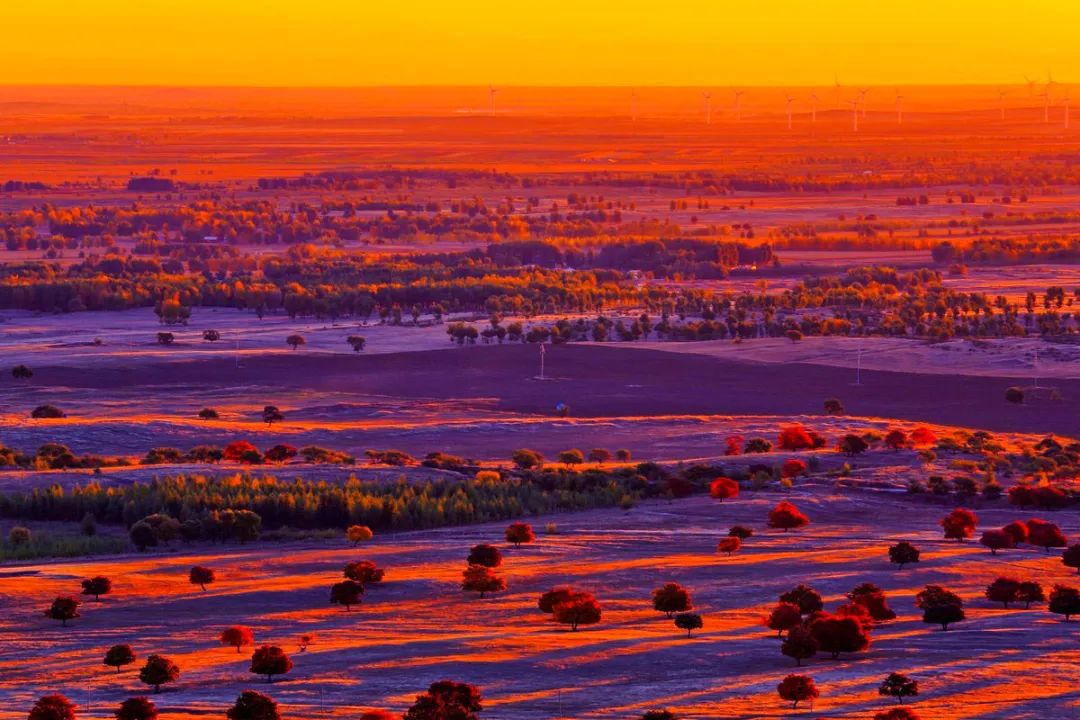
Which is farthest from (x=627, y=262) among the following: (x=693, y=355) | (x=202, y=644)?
(x=202, y=644)

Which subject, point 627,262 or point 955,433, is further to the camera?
point 627,262

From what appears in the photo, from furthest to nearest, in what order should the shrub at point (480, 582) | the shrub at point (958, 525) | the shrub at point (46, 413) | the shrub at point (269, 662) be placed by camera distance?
the shrub at point (46, 413) < the shrub at point (958, 525) < the shrub at point (480, 582) < the shrub at point (269, 662)

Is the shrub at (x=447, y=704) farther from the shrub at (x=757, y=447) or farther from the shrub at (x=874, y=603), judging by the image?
the shrub at (x=757, y=447)

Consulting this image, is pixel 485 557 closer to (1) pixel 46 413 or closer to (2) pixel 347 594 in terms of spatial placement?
(2) pixel 347 594

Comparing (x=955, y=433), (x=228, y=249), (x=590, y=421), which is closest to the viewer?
(x=955, y=433)

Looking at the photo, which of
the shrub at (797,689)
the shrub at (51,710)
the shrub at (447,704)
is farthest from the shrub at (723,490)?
the shrub at (51,710)

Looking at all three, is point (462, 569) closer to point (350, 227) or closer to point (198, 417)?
point (198, 417)

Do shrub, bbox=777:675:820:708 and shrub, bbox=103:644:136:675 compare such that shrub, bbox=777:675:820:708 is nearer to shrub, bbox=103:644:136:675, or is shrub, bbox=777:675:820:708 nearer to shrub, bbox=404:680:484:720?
shrub, bbox=404:680:484:720
